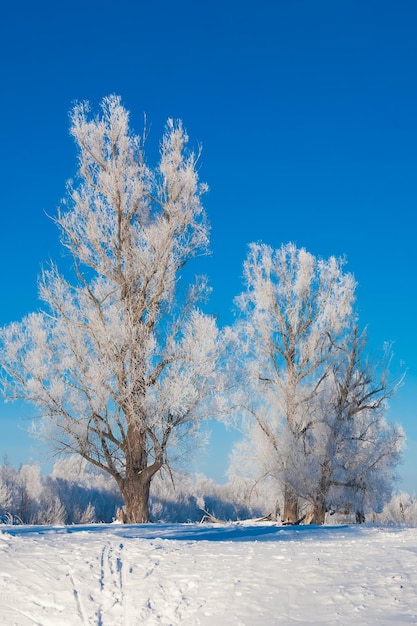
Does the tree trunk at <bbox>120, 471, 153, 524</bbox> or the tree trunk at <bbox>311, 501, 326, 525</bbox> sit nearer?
the tree trunk at <bbox>120, 471, 153, 524</bbox>

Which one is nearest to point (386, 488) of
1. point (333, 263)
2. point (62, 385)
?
point (333, 263)

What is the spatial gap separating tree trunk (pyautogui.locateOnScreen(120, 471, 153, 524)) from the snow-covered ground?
6.45m

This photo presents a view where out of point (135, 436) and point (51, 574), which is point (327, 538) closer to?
point (51, 574)

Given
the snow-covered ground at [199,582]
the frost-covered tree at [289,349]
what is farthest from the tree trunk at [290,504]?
the snow-covered ground at [199,582]

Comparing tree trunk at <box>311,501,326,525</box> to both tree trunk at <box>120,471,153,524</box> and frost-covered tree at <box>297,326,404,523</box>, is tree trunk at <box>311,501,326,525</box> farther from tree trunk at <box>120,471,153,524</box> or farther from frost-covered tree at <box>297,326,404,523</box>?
tree trunk at <box>120,471,153,524</box>

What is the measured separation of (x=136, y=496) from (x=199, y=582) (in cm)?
831

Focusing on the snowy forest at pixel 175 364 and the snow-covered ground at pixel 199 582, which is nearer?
the snow-covered ground at pixel 199 582

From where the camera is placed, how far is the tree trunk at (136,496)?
42.5ft

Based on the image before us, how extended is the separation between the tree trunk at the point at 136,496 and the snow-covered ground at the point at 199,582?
6.45 m

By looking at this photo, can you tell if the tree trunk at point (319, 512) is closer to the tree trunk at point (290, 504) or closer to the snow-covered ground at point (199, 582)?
the tree trunk at point (290, 504)

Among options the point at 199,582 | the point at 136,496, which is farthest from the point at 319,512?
the point at 199,582

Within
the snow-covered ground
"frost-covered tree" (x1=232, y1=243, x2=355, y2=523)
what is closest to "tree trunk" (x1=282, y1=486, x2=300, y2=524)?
"frost-covered tree" (x1=232, y1=243, x2=355, y2=523)

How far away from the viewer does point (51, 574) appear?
5160 millimetres

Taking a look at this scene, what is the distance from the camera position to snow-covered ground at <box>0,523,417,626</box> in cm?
434
